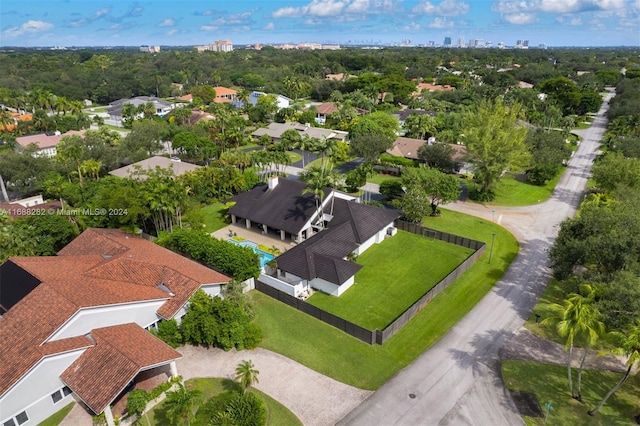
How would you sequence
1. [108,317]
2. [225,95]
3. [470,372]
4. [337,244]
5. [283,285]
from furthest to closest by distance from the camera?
[225,95] < [337,244] < [283,285] < [470,372] < [108,317]

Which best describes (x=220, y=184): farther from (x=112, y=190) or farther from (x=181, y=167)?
(x=112, y=190)

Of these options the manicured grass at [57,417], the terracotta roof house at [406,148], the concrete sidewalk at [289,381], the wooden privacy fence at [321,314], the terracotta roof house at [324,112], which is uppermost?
the terracotta roof house at [324,112]

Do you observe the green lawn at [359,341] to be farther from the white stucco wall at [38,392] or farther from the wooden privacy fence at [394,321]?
the white stucco wall at [38,392]

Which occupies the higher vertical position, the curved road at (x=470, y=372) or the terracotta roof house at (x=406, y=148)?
the terracotta roof house at (x=406, y=148)

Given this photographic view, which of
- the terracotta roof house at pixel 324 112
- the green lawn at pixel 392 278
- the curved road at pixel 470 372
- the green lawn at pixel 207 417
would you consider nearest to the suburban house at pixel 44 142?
the terracotta roof house at pixel 324 112

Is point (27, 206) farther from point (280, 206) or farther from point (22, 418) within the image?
point (22, 418)

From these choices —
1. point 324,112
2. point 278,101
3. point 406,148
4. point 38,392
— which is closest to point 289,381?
point 38,392

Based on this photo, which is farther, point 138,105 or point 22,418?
point 138,105
